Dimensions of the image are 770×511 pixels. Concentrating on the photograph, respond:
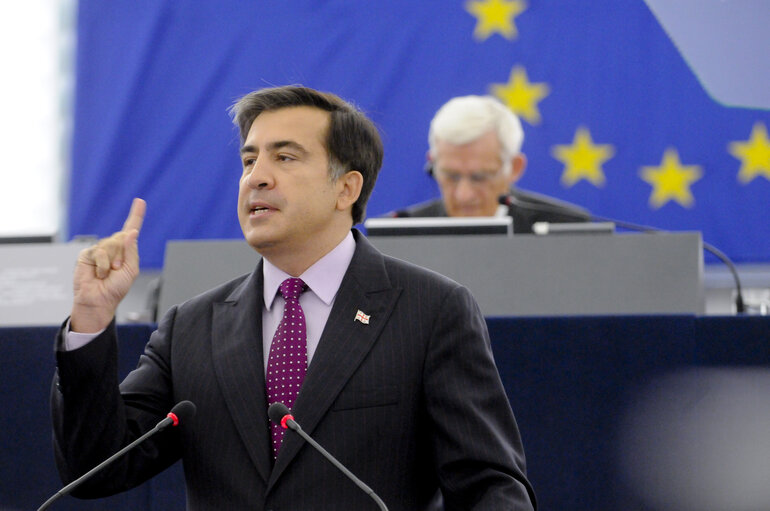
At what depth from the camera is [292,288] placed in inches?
72.4

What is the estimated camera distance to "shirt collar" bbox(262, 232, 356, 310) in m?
1.85

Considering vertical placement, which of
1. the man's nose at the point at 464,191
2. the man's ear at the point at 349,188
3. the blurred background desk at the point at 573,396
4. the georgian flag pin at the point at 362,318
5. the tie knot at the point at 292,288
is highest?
the man's nose at the point at 464,191

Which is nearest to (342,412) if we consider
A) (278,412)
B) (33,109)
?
(278,412)

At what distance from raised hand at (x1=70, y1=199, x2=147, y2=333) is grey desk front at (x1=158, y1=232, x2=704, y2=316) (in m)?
0.95

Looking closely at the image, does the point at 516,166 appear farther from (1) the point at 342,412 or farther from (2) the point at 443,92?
(1) the point at 342,412

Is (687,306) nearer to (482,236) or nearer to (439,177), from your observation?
(482,236)

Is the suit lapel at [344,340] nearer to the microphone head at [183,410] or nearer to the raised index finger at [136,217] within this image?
the microphone head at [183,410]

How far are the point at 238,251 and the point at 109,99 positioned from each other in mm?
2227

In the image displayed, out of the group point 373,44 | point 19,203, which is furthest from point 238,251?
point 19,203

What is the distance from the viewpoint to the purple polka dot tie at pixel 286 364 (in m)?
1.75

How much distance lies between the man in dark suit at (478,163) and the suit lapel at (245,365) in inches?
78.2

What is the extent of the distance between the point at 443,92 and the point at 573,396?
246cm

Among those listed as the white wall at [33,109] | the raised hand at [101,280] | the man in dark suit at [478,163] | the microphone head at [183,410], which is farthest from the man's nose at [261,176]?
the white wall at [33,109]

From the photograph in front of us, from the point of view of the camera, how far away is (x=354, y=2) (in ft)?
15.0
